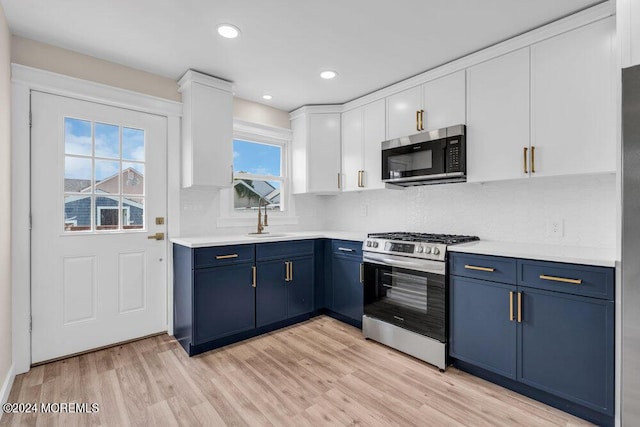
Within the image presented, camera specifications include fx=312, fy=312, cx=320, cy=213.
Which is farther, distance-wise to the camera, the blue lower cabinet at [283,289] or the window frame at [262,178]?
the window frame at [262,178]

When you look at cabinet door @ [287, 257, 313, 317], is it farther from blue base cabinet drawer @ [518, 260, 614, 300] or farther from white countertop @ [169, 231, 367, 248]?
blue base cabinet drawer @ [518, 260, 614, 300]

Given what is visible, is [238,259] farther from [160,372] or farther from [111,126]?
[111,126]

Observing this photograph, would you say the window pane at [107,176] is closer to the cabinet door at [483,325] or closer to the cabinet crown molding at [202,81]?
the cabinet crown molding at [202,81]

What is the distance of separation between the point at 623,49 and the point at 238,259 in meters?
2.82

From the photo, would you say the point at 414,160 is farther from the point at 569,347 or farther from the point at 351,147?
the point at 569,347

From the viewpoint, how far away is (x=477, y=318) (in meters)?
2.20

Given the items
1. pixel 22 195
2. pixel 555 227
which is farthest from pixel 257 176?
pixel 555 227

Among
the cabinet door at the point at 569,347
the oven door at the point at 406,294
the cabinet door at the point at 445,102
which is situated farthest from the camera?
the cabinet door at the point at 445,102

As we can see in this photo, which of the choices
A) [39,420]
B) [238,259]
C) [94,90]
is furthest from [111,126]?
[39,420]

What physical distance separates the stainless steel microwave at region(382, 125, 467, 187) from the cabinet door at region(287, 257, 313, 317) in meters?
1.22

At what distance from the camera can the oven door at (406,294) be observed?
237 centimetres

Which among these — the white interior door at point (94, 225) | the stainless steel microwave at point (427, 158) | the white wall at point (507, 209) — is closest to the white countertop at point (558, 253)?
the white wall at point (507, 209)

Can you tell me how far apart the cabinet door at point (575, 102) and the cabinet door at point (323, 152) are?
1.98 m

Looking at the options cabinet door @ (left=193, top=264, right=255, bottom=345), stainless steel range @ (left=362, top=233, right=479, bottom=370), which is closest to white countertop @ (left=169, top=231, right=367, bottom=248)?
cabinet door @ (left=193, top=264, right=255, bottom=345)
